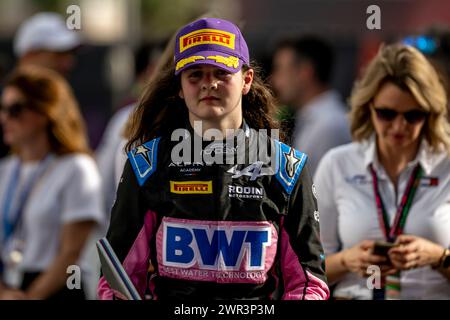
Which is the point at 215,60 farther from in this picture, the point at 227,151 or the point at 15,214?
the point at 15,214

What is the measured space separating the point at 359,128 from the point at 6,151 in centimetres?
294

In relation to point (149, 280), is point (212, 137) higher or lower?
higher

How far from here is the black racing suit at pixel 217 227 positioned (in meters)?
2.97

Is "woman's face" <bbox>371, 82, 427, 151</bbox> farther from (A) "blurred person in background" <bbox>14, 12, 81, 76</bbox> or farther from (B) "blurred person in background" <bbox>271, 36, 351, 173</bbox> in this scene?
(A) "blurred person in background" <bbox>14, 12, 81, 76</bbox>

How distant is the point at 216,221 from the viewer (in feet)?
9.74

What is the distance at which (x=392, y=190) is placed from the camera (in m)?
4.05

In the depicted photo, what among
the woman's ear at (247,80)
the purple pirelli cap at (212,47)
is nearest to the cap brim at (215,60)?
the purple pirelli cap at (212,47)

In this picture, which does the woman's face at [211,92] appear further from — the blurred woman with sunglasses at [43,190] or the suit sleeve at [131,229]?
the blurred woman with sunglasses at [43,190]

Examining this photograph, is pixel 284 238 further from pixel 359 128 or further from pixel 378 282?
pixel 359 128

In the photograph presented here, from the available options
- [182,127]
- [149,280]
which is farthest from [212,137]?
[149,280]

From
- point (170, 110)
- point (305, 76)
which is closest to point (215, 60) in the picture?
point (170, 110)

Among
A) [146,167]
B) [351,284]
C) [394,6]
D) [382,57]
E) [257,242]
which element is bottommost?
[351,284]

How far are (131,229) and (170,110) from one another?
477 millimetres

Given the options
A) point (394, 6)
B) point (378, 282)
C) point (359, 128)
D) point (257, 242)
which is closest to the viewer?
point (257, 242)
